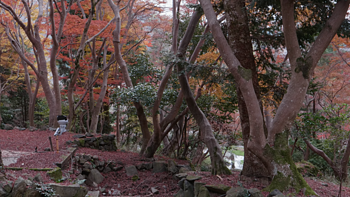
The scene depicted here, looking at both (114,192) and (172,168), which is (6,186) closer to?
(114,192)

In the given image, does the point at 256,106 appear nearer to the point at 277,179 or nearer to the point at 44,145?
the point at 277,179

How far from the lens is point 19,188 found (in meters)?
3.55

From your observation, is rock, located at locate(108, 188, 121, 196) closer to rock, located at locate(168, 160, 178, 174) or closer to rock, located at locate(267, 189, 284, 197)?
rock, located at locate(168, 160, 178, 174)

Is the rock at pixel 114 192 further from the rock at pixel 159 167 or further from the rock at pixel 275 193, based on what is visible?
the rock at pixel 275 193

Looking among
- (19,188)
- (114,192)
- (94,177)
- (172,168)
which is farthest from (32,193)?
(172,168)

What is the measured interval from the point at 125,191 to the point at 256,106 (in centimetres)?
390

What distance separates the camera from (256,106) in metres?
3.95

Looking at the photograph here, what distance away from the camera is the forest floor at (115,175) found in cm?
458

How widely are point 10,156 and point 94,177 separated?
1.94 meters

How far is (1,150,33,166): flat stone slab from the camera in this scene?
15.2 feet

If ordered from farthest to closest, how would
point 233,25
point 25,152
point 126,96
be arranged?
point 126,96, point 25,152, point 233,25

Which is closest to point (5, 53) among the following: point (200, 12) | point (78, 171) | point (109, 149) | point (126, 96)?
point (109, 149)

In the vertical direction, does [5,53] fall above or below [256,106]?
above

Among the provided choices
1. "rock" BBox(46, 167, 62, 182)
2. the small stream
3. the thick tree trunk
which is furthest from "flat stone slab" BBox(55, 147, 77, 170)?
the small stream
